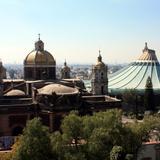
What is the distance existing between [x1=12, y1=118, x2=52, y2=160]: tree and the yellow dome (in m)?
20.0

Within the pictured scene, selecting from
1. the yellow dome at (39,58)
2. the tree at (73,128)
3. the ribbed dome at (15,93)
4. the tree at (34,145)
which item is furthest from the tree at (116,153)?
the yellow dome at (39,58)

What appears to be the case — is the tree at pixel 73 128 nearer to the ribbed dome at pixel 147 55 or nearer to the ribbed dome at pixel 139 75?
the ribbed dome at pixel 139 75

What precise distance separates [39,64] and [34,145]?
2098 centimetres

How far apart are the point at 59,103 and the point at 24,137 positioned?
11.8 meters

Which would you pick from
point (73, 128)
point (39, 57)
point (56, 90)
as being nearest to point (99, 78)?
point (39, 57)

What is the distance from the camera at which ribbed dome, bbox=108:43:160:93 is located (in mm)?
64000

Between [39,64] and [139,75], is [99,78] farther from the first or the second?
[139,75]

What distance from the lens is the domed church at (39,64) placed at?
4225 cm

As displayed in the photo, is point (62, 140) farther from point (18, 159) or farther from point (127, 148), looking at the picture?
point (127, 148)

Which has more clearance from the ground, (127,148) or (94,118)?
(94,118)

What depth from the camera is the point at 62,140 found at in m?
22.6

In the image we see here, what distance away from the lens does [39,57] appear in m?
42.2

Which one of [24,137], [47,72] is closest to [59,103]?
[47,72]

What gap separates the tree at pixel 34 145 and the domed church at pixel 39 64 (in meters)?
19.9
